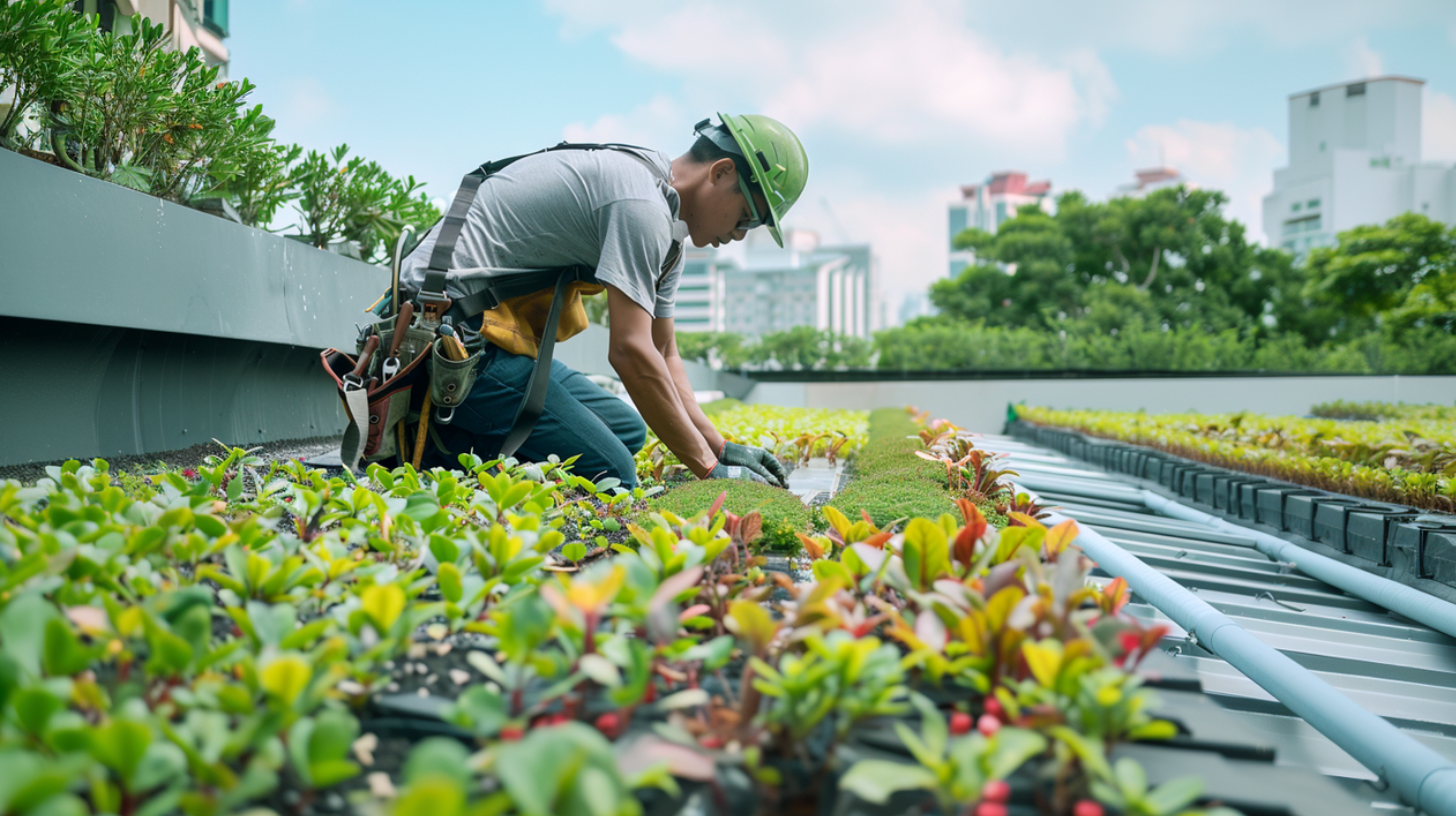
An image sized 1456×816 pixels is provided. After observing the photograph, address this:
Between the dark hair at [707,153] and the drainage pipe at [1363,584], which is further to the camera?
the dark hair at [707,153]

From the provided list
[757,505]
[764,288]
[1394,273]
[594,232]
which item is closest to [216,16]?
[594,232]

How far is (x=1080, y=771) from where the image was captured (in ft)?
2.38

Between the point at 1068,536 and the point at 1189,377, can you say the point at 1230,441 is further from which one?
the point at 1189,377

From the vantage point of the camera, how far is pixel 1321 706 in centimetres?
133

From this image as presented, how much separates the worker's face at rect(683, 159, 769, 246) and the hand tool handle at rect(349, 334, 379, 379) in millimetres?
1046

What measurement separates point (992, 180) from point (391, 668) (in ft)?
420

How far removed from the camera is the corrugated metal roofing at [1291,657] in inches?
33.9

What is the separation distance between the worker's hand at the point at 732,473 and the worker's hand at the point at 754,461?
31 mm

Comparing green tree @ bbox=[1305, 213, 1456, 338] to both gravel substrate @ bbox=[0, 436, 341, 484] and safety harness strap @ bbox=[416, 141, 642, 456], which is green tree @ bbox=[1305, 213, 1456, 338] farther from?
gravel substrate @ bbox=[0, 436, 341, 484]

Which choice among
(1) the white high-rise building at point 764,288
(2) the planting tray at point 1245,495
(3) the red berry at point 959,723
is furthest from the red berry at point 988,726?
(1) the white high-rise building at point 764,288

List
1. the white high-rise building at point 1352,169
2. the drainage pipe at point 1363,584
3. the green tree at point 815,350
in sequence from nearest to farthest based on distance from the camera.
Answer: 1. the drainage pipe at point 1363,584
2. the green tree at point 815,350
3. the white high-rise building at point 1352,169

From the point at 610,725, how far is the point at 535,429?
6.03 feet

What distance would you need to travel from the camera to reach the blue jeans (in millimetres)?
2479

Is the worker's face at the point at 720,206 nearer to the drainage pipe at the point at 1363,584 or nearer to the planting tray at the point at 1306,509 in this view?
the drainage pipe at the point at 1363,584
